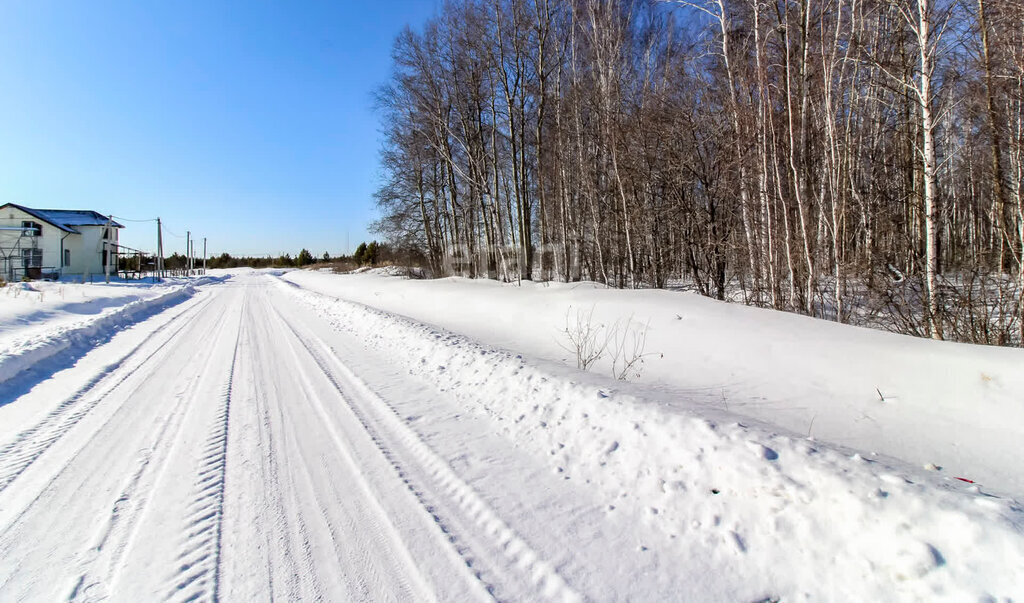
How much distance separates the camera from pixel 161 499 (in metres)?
2.94

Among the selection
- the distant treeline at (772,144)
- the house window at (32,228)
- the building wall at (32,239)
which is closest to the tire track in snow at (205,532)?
the distant treeline at (772,144)

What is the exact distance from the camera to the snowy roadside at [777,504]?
2.04 metres

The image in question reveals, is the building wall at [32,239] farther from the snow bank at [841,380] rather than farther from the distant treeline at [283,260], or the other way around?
the snow bank at [841,380]

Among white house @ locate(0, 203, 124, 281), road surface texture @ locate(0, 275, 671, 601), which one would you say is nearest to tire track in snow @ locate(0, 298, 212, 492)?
road surface texture @ locate(0, 275, 671, 601)

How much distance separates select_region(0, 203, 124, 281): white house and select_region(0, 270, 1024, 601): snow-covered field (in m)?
33.2

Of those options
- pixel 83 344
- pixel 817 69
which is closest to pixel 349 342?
pixel 83 344

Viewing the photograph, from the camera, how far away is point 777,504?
2627 millimetres

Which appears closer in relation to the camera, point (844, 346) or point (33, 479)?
point (33, 479)

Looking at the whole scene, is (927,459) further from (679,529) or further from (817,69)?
(817,69)

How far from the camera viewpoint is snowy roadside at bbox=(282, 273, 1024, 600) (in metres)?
2.04

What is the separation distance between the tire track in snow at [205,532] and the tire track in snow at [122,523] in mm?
271

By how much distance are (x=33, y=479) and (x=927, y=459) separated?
6931mm

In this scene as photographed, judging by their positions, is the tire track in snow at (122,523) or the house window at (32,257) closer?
the tire track in snow at (122,523)

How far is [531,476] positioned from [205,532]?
6.91 feet
